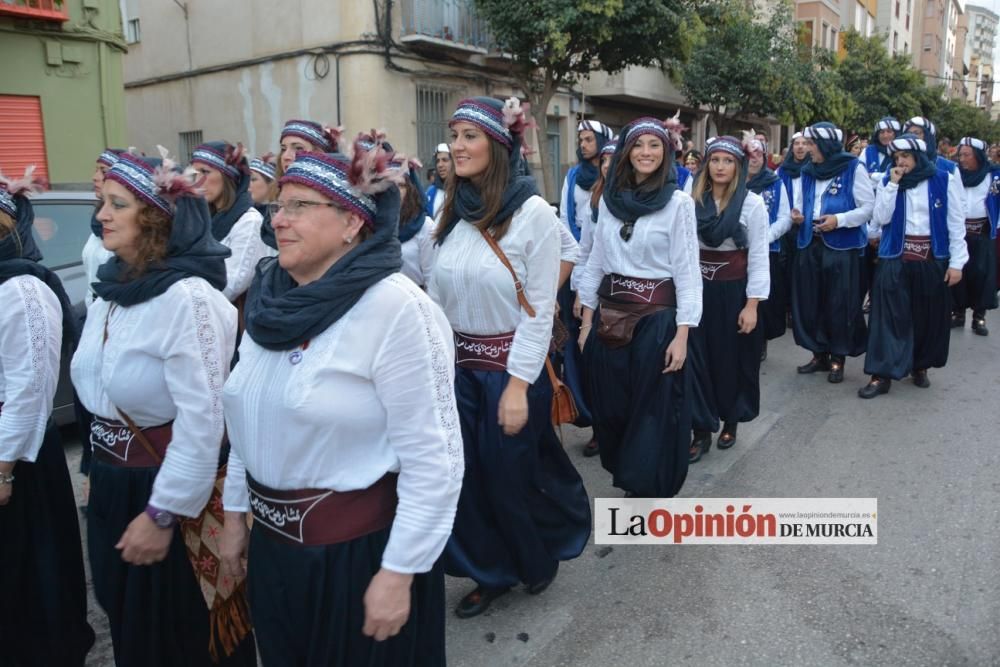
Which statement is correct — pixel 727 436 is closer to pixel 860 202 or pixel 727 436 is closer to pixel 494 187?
pixel 860 202

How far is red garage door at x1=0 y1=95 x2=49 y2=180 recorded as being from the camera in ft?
37.6

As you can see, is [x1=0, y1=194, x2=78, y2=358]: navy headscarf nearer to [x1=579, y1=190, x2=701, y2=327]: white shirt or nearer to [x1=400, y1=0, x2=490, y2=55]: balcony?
[x1=579, y1=190, x2=701, y2=327]: white shirt

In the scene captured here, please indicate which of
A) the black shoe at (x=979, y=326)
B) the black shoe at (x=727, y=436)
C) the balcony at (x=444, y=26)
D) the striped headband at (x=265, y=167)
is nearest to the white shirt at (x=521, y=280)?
the striped headband at (x=265, y=167)

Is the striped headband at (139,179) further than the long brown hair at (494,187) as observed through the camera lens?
No

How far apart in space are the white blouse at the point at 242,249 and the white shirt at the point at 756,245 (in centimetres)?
275

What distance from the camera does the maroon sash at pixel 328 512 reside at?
201cm

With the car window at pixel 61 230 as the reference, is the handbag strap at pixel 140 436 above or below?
below

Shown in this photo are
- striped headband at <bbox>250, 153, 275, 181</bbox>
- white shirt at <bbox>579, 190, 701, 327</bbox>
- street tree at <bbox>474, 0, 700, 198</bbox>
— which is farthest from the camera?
street tree at <bbox>474, 0, 700, 198</bbox>

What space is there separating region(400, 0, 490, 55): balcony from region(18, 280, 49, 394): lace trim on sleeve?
12.4 m

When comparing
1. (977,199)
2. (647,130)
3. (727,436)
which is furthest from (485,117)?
(977,199)

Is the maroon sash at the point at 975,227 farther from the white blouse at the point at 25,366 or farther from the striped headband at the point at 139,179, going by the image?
the white blouse at the point at 25,366

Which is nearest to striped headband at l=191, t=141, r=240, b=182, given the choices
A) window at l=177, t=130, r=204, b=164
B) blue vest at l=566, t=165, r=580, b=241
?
blue vest at l=566, t=165, r=580, b=241

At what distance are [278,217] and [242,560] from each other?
3.17 feet

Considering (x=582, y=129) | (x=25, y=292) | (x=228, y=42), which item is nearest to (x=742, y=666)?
(x=25, y=292)
